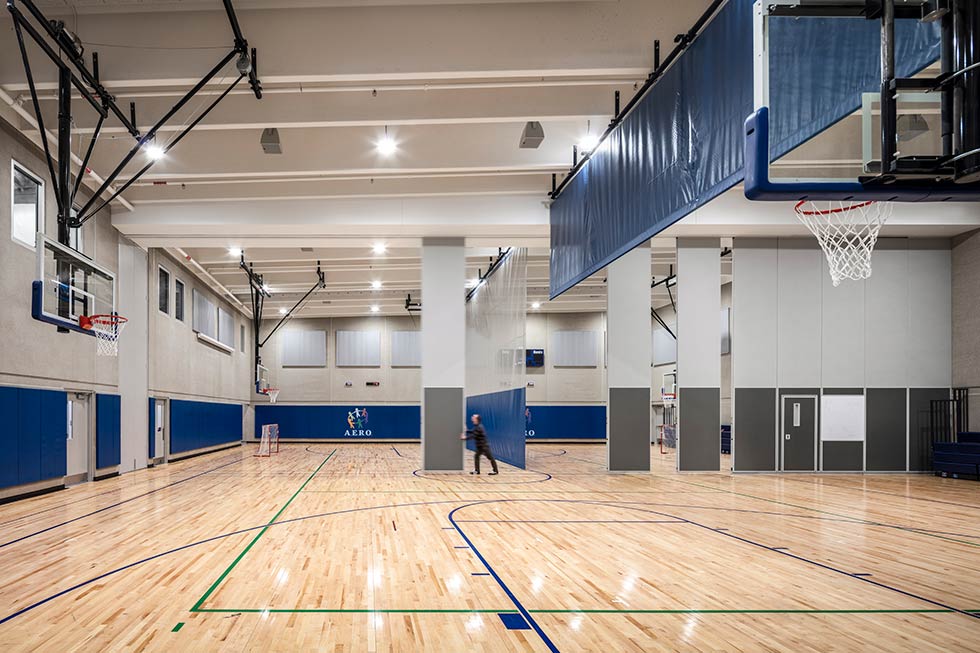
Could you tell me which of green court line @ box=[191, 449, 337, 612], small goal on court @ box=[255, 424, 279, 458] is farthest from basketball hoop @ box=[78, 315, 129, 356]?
small goal on court @ box=[255, 424, 279, 458]

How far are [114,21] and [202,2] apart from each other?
1347mm

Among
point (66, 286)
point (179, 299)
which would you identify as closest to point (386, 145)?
point (66, 286)

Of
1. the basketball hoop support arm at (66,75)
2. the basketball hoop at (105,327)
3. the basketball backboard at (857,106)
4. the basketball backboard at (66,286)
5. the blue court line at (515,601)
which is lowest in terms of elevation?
the blue court line at (515,601)

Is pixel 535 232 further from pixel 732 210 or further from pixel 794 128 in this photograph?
pixel 794 128

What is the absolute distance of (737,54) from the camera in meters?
6.89

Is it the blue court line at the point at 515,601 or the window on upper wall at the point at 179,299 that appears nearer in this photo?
the blue court line at the point at 515,601

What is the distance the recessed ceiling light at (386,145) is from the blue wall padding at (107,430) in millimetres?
7872

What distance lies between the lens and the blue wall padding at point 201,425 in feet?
71.2

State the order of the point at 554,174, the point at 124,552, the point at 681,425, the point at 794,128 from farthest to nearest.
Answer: the point at 681,425 → the point at 554,174 → the point at 124,552 → the point at 794,128

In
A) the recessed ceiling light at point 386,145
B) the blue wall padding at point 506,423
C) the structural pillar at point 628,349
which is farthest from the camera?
the blue wall padding at point 506,423

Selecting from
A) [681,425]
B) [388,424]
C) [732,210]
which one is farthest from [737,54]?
→ [388,424]

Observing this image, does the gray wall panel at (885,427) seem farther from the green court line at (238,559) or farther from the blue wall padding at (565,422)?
the blue wall padding at (565,422)

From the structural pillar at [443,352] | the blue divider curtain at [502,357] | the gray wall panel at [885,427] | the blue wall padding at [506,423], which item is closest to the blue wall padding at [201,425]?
the structural pillar at [443,352]

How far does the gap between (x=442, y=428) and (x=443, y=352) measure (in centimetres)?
170
